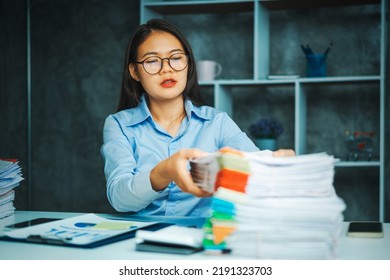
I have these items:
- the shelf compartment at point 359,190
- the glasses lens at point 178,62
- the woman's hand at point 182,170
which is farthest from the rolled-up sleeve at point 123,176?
the shelf compartment at point 359,190

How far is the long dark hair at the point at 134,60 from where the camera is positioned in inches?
74.0

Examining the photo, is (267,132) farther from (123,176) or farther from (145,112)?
(123,176)

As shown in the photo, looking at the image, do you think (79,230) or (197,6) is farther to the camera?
(197,6)

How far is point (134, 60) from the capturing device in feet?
6.23

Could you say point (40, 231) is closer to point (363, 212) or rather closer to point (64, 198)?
point (363, 212)

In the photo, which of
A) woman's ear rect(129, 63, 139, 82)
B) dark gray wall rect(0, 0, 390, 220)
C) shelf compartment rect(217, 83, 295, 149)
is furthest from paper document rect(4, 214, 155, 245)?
dark gray wall rect(0, 0, 390, 220)

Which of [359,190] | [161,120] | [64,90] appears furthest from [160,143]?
[64,90]

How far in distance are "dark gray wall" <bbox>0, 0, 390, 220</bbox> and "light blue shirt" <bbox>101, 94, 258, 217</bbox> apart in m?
1.63

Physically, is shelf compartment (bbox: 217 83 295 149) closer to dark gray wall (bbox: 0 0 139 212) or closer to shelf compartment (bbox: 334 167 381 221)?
shelf compartment (bbox: 334 167 381 221)

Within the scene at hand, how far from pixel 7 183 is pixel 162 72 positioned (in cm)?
58

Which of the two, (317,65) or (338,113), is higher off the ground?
(317,65)

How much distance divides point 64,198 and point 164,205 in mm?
2480
